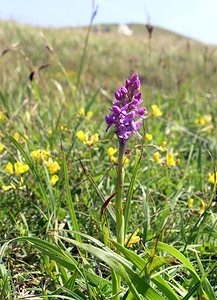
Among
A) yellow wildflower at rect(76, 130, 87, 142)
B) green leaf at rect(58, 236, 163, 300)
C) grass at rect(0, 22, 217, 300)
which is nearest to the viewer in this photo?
green leaf at rect(58, 236, 163, 300)

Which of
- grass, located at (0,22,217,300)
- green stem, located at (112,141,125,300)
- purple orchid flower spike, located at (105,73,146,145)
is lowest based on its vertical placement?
grass, located at (0,22,217,300)

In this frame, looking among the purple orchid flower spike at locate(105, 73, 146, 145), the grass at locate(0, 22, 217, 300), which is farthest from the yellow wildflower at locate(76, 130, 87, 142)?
the purple orchid flower spike at locate(105, 73, 146, 145)

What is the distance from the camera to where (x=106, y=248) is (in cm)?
119

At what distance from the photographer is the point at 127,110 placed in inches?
45.6

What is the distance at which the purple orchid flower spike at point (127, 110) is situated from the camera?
3.75ft

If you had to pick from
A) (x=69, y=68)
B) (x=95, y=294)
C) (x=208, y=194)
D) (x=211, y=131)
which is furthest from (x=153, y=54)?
(x=95, y=294)

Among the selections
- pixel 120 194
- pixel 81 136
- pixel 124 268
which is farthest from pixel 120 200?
pixel 81 136

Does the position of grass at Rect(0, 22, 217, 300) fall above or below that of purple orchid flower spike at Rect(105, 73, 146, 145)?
below

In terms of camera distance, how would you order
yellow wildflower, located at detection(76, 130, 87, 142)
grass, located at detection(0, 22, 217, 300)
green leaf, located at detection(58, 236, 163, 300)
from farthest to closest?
yellow wildflower, located at detection(76, 130, 87, 142) < grass, located at detection(0, 22, 217, 300) < green leaf, located at detection(58, 236, 163, 300)

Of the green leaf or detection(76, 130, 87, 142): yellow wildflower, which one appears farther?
detection(76, 130, 87, 142): yellow wildflower

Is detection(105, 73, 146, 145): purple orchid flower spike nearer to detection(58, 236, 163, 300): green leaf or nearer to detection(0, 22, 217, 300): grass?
detection(0, 22, 217, 300): grass

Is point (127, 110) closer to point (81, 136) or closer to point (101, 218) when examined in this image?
point (101, 218)

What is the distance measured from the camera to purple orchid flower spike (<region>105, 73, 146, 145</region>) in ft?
3.75

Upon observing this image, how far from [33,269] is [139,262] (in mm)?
641
